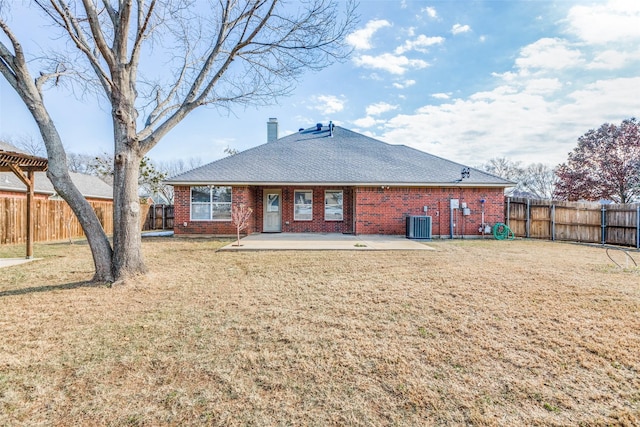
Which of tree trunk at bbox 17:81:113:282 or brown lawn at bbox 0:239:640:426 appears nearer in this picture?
brown lawn at bbox 0:239:640:426

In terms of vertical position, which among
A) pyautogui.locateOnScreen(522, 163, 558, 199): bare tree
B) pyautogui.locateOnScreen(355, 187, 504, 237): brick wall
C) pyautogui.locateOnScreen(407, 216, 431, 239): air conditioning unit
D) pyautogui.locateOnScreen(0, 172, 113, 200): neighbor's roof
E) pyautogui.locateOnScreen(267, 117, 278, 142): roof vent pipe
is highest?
pyautogui.locateOnScreen(267, 117, 278, 142): roof vent pipe

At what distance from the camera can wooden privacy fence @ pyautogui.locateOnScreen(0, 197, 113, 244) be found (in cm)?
1125

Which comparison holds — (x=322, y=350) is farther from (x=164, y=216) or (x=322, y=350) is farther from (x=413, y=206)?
(x=164, y=216)

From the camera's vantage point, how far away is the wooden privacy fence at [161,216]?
20312 mm

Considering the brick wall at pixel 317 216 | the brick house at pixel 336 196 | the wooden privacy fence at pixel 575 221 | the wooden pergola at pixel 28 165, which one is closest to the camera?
the wooden pergola at pixel 28 165

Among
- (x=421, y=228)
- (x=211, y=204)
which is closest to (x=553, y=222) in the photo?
(x=421, y=228)

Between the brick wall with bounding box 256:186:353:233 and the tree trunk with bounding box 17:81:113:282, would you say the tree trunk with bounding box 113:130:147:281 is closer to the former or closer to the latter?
the tree trunk with bounding box 17:81:113:282

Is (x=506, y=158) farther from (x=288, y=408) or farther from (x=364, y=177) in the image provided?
(x=288, y=408)

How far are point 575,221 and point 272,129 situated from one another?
16.4 meters

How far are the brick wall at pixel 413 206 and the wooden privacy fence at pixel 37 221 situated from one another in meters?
11.7

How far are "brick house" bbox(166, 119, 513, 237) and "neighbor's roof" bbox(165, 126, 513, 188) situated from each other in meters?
0.04

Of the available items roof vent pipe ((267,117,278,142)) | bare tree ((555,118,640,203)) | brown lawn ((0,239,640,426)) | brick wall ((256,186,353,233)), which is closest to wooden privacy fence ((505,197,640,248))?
brown lawn ((0,239,640,426))

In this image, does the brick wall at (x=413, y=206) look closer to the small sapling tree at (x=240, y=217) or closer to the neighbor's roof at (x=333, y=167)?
the neighbor's roof at (x=333, y=167)

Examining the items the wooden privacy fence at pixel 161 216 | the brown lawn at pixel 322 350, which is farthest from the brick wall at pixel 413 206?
the wooden privacy fence at pixel 161 216
